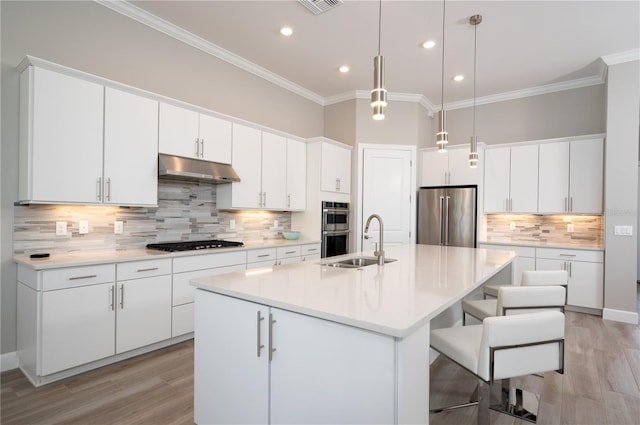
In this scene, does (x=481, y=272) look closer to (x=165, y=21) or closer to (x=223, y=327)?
(x=223, y=327)

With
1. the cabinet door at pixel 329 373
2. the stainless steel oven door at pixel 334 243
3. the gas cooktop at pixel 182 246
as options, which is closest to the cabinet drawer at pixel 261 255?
the gas cooktop at pixel 182 246

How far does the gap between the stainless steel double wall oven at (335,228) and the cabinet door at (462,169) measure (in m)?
1.73

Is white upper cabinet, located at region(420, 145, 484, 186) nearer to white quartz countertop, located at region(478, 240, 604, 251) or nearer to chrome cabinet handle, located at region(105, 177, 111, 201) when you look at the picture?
white quartz countertop, located at region(478, 240, 604, 251)

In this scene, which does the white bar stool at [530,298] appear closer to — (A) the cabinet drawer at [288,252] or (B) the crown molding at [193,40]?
(A) the cabinet drawer at [288,252]

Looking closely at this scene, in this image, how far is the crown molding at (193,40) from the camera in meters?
3.13

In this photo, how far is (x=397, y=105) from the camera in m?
5.39

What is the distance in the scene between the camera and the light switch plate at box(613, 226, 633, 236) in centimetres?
393

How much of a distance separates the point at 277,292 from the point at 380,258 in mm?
1165

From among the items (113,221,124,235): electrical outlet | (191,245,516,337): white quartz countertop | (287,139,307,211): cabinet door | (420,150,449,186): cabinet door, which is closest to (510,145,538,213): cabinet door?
(420,150,449,186): cabinet door

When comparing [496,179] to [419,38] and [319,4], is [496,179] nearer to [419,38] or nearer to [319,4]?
[419,38]

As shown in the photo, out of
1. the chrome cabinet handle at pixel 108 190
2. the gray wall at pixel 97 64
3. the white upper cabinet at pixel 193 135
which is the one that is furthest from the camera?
the white upper cabinet at pixel 193 135

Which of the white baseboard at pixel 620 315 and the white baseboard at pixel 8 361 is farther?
the white baseboard at pixel 620 315

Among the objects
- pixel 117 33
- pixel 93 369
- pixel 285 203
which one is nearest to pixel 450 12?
pixel 285 203

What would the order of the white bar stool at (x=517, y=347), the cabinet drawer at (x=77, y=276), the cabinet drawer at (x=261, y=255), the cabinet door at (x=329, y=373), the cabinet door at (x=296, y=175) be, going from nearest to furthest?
1. the cabinet door at (x=329, y=373)
2. the white bar stool at (x=517, y=347)
3. the cabinet drawer at (x=77, y=276)
4. the cabinet drawer at (x=261, y=255)
5. the cabinet door at (x=296, y=175)
